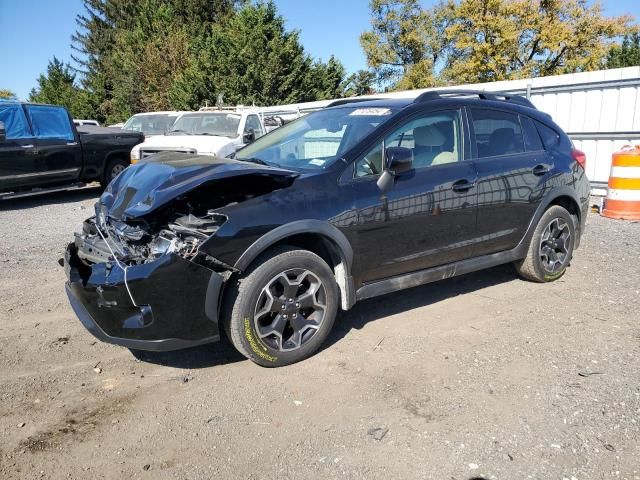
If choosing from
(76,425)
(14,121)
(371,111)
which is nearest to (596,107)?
(371,111)

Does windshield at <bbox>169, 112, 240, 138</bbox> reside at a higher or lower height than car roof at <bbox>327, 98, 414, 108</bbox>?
lower

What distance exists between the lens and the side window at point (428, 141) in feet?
13.1

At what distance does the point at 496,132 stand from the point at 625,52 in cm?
3705

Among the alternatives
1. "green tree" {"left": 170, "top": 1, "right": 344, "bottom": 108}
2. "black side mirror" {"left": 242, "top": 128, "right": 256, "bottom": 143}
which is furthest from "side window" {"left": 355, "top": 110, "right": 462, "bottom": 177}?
"green tree" {"left": 170, "top": 1, "right": 344, "bottom": 108}

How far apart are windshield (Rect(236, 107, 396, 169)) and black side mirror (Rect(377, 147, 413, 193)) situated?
0.30 metres

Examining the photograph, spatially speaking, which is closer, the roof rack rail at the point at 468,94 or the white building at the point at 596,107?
the roof rack rail at the point at 468,94

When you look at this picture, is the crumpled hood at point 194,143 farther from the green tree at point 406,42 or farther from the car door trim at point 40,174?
the green tree at point 406,42

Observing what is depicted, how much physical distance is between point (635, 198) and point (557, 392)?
5802mm

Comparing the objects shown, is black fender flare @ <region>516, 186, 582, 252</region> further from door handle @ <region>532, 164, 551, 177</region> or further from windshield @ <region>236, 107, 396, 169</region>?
windshield @ <region>236, 107, 396, 169</region>

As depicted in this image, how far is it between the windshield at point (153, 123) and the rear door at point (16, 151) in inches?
224

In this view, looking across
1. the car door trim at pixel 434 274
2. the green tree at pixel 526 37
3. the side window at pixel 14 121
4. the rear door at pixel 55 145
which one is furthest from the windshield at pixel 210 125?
the green tree at pixel 526 37

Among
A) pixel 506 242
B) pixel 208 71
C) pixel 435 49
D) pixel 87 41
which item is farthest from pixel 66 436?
pixel 87 41

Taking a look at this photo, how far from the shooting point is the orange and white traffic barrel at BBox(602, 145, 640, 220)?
7660 millimetres

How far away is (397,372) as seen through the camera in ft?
11.7
